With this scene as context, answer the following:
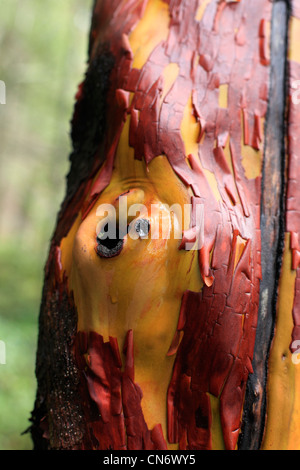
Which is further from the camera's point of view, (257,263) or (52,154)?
(52,154)

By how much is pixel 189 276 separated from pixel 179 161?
0.46 ft

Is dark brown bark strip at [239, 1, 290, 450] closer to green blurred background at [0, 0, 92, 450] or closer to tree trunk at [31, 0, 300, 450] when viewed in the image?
tree trunk at [31, 0, 300, 450]

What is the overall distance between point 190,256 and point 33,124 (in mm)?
2545

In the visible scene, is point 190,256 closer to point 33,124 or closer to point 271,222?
point 271,222

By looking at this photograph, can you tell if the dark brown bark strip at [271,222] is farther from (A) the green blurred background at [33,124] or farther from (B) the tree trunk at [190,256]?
(A) the green blurred background at [33,124]

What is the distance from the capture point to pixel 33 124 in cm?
284

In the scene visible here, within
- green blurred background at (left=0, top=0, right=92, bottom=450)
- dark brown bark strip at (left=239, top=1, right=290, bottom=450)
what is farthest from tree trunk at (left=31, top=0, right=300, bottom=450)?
green blurred background at (left=0, top=0, right=92, bottom=450)

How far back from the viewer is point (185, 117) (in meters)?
0.56

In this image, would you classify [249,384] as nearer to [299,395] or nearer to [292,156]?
[299,395]

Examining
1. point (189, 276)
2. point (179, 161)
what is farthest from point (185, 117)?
point (189, 276)

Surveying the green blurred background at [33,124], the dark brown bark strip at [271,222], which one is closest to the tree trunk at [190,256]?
the dark brown bark strip at [271,222]

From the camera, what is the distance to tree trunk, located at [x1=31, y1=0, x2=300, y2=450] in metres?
0.52

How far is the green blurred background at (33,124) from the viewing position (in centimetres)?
262

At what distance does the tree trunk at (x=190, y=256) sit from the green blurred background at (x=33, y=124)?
1.83 m
